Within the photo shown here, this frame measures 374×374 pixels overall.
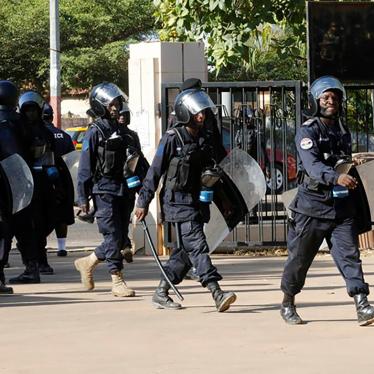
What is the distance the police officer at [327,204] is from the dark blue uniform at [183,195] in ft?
3.05

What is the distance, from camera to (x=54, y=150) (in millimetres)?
12547

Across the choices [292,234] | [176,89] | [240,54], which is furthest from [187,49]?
[292,234]

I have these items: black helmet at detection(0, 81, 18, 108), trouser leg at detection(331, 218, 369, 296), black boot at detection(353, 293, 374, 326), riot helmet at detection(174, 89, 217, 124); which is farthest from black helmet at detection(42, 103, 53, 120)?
black boot at detection(353, 293, 374, 326)

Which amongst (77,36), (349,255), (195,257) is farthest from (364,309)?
(77,36)

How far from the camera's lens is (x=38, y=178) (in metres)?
12.4

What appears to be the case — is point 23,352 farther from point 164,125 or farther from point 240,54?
point 240,54

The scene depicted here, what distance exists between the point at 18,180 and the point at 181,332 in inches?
110

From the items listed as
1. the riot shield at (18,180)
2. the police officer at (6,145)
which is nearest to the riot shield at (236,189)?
the riot shield at (18,180)

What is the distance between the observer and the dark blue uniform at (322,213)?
8.40 m

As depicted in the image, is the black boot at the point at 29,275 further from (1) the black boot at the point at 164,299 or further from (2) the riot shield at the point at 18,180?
(1) the black boot at the point at 164,299

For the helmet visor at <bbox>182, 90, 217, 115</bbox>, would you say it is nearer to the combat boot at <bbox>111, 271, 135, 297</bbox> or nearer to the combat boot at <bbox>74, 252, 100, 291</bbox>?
the combat boot at <bbox>111, 271, 135, 297</bbox>

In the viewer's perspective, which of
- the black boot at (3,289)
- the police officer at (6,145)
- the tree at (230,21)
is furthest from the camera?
the tree at (230,21)

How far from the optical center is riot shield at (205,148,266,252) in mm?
9797

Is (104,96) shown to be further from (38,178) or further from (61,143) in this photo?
(61,143)
